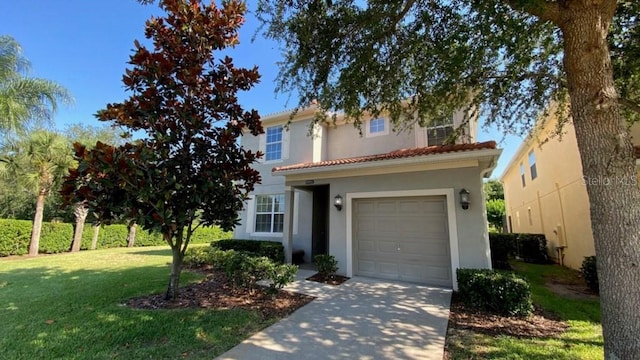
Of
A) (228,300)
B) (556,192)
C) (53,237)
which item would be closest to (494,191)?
(556,192)

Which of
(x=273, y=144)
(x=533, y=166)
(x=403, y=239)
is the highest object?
(x=273, y=144)

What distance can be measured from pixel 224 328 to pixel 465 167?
7101 millimetres

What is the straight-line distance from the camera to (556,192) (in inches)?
498

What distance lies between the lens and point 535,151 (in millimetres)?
15289

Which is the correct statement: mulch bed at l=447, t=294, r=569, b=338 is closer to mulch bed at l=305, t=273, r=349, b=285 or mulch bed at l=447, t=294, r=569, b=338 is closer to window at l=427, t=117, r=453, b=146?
mulch bed at l=305, t=273, r=349, b=285

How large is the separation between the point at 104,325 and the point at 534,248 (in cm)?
1673

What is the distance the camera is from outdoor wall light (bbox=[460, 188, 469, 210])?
7508mm

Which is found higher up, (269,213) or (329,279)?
Result: (269,213)

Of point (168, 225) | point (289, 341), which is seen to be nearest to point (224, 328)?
point (289, 341)

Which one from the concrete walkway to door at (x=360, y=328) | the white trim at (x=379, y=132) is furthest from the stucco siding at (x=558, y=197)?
the concrete walkway to door at (x=360, y=328)

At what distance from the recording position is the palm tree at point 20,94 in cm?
1021

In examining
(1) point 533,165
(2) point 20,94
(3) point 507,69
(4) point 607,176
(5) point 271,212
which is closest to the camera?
(4) point 607,176

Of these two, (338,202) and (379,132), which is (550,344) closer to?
(338,202)

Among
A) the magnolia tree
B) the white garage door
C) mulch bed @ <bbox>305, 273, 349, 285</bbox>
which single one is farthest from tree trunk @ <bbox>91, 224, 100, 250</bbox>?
the white garage door
